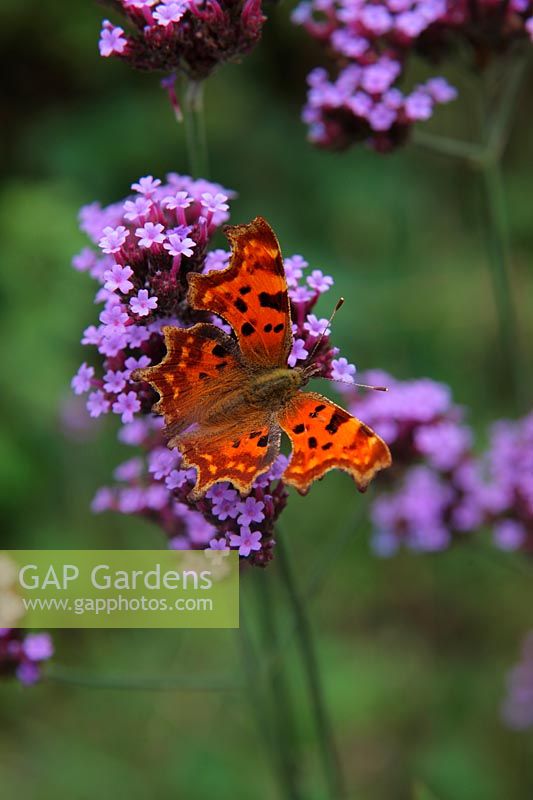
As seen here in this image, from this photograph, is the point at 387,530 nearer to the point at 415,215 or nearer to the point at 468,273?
the point at 468,273

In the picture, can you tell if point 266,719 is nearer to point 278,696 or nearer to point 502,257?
point 278,696

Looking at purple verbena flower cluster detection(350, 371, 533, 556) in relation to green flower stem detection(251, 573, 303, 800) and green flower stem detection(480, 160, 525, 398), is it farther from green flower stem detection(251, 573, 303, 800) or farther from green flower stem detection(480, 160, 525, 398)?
green flower stem detection(251, 573, 303, 800)

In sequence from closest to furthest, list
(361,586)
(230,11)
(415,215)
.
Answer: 1. (230,11)
2. (361,586)
3. (415,215)

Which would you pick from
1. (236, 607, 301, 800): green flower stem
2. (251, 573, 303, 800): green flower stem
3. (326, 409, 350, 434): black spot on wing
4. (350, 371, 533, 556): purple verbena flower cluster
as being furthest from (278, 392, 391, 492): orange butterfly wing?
(350, 371, 533, 556): purple verbena flower cluster

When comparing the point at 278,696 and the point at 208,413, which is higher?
the point at 208,413

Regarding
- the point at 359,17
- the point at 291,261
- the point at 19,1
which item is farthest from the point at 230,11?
the point at 19,1

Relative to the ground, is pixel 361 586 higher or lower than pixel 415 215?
lower

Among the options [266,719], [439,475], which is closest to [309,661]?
[266,719]
